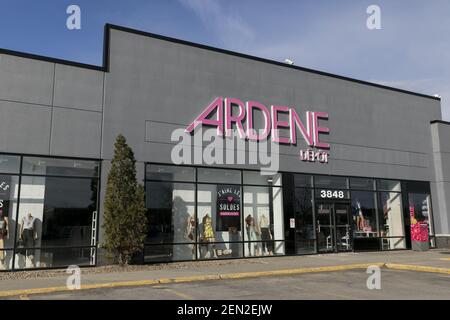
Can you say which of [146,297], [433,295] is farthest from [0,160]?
[433,295]

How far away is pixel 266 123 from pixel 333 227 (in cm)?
598

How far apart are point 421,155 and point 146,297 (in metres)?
19.8

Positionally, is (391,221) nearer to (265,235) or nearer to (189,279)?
(265,235)

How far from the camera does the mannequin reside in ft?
61.9

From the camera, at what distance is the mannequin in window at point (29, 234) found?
1450 centimetres

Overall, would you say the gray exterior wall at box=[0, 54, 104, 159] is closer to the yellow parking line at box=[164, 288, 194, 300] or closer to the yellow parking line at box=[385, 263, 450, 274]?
the yellow parking line at box=[164, 288, 194, 300]

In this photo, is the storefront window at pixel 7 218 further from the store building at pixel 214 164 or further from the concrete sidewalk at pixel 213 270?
the concrete sidewalk at pixel 213 270

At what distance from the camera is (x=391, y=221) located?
22.8 meters

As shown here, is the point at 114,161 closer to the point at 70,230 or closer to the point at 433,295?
the point at 70,230

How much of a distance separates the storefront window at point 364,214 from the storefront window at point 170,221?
8679mm

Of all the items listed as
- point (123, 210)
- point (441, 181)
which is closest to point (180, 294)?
point (123, 210)

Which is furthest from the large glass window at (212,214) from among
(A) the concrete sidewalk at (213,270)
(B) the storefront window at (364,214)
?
(B) the storefront window at (364,214)

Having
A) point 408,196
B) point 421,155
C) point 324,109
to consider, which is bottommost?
point 408,196

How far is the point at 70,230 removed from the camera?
594 inches
